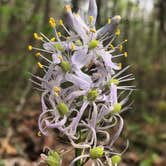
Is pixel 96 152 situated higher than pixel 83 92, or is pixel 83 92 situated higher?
pixel 83 92

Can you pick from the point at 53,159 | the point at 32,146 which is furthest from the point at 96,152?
the point at 32,146

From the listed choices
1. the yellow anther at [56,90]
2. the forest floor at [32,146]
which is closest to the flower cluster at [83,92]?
the yellow anther at [56,90]

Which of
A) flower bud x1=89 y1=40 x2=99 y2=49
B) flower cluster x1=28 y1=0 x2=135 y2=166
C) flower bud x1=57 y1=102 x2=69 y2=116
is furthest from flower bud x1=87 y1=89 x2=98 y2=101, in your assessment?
flower bud x1=89 y1=40 x2=99 y2=49

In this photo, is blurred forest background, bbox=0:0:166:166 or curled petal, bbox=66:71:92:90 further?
blurred forest background, bbox=0:0:166:166

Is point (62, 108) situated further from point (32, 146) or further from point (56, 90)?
point (32, 146)

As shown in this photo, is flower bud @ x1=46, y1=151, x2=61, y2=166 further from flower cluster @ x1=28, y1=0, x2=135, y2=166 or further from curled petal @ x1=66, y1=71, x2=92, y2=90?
curled petal @ x1=66, y1=71, x2=92, y2=90

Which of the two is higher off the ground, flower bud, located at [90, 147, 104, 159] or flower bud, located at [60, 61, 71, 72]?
flower bud, located at [60, 61, 71, 72]

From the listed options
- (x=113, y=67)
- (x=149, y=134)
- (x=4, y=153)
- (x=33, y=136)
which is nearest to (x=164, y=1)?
(x=149, y=134)
